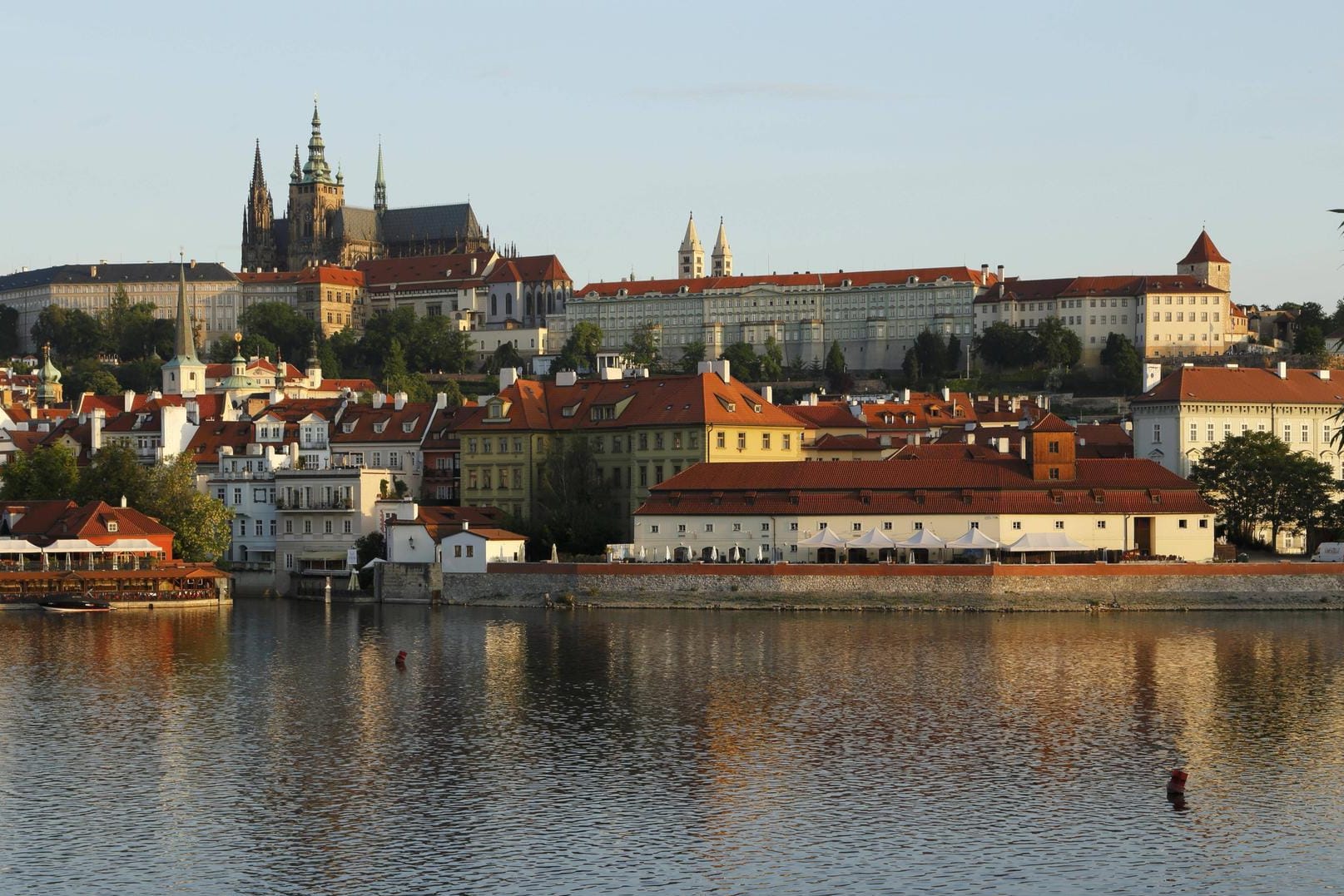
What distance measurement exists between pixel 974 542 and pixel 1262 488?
49.6ft

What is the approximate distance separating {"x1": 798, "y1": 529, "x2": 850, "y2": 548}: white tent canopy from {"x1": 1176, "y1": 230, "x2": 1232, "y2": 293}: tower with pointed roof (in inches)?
4588

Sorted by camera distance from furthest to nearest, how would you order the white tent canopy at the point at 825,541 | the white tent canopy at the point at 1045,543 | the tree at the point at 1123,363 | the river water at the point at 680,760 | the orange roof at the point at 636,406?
the tree at the point at 1123,363
the orange roof at the point at 636,406
the white tent canopy at the point at 825,541
the white tent canopy at the point at 1045,543
the river water at the point at 680,760

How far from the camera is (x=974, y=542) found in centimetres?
7588

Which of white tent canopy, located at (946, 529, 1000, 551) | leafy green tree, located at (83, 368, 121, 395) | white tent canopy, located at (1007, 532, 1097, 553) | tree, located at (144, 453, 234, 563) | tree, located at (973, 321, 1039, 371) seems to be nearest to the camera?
white tent canopy, located at (1007, 532, 1097, 553)

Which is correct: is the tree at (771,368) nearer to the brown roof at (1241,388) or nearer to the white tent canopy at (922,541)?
the brown roof at (1241,388)

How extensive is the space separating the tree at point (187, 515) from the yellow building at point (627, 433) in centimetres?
1046

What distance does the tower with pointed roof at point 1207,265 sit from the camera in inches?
7357

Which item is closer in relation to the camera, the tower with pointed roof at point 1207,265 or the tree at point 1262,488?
the tree at point 1262,488

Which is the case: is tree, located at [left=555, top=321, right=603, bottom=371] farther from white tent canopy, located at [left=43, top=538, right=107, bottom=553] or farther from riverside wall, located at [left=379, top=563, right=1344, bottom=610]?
riverside wall, located at [left=379, top=563, right=1344, bottom=610]

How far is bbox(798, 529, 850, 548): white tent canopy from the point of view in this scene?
76.8 metres

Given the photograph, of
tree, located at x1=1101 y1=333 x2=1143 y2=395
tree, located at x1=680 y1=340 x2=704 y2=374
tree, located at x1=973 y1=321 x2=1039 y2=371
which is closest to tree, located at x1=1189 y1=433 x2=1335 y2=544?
tree, located at x1=1101 y1=333 x2=1143 y2=395

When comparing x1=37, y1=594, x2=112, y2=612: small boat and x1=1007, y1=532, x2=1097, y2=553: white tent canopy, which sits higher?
x1=1007, y1=532, x2=1097, y2=553: white tent canopy

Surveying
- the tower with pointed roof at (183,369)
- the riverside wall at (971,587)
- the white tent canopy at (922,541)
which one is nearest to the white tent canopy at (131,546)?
the riverside wall at (971,587)

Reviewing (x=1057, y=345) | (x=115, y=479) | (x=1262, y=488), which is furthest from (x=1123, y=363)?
(x=115, y=479)
